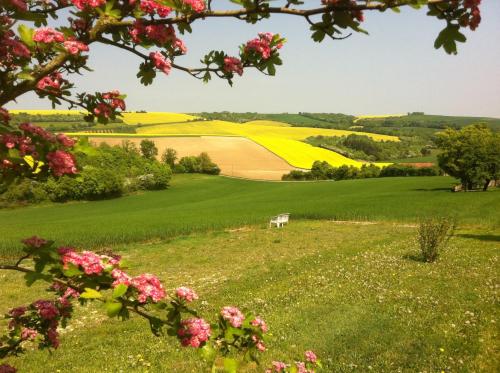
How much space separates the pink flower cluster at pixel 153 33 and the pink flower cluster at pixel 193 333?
2.10 m

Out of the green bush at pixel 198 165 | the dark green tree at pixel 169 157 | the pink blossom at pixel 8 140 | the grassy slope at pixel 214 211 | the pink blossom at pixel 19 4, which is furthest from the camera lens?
the dark green tree at pixel 169 157

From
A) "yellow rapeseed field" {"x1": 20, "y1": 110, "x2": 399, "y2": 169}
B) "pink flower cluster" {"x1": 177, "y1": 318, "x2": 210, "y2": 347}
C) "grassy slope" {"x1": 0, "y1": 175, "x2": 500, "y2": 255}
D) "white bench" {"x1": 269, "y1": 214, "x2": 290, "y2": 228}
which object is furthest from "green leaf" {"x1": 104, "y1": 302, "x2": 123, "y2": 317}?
"yellow rapeseed field" {"x1": 20, "y1": 110, "x2": 399, "y2": 169}

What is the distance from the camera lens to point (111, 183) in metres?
66.1

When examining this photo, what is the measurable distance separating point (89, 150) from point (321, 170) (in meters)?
88.9

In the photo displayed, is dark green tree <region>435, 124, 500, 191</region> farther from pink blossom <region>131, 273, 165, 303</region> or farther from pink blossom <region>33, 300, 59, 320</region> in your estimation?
pink blossom <region>131, 273, 165, 303</region>

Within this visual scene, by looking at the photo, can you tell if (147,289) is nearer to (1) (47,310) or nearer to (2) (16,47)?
(1) (47,310)

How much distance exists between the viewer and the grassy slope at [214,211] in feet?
111

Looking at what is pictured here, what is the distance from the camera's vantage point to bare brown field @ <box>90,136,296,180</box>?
91812 millimetres

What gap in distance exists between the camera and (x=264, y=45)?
3.31 meters

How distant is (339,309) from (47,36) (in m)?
11.0

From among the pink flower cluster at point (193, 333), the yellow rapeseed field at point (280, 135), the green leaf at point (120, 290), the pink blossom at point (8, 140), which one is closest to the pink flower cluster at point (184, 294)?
the pink flower cluster at point (193, 333)

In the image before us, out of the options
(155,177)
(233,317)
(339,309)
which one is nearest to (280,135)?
(155,177)

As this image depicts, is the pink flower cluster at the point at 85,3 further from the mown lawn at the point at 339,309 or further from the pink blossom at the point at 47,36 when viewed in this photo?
the mown lawn at the point at 339,309

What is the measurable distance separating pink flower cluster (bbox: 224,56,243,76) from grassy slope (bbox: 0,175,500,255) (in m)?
30.7
